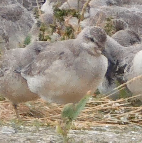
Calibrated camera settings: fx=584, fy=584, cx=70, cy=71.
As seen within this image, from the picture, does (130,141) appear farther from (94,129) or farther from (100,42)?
(100,42)

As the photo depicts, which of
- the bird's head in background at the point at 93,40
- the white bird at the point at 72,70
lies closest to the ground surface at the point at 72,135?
the white bird at the point at 72,70

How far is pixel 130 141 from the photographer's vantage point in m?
3.63

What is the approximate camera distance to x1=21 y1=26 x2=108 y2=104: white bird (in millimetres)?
4293

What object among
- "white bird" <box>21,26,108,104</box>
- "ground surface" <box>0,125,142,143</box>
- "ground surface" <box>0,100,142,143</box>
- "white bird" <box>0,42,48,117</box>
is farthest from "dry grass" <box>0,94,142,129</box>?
"ground surface" <box>0,125,142,143</box>

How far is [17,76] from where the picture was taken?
488 centimetres

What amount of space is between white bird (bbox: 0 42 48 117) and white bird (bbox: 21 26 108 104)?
0.83 feet

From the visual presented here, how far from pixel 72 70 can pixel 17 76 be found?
75 cm

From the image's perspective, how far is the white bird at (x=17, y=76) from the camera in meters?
4.86

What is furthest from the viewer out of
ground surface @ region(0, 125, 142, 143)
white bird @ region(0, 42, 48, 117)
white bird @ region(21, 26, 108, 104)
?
white bird @ region(0, 42, 48, 117)

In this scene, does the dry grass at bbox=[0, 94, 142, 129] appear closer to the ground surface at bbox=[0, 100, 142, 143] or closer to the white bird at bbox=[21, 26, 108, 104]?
the ground surface at bbox=[0, 100, 142, 143]

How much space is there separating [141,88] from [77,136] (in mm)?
1691

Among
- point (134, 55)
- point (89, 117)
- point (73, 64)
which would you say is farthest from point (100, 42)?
point (134, 55)

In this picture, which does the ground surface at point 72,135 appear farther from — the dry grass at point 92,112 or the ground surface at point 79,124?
the dry grass at point 92,112

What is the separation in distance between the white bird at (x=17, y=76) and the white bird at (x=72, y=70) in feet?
0.83
